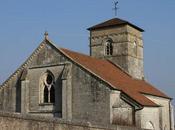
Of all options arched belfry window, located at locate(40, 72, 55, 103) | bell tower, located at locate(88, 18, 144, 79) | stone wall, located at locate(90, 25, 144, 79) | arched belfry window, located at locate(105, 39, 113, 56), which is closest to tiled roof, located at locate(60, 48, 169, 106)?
arched belfry window, located at locate(40, 72, 55, 103)

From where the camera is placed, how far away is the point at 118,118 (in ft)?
94.4

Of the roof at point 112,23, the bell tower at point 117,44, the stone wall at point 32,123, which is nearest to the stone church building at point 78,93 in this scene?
the bell tower at point 117,44

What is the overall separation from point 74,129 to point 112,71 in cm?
1700

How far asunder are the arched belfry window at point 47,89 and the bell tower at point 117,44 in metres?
9.71

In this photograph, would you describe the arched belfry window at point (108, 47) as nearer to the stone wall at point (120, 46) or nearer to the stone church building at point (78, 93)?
the stone wall at point (120, 46)

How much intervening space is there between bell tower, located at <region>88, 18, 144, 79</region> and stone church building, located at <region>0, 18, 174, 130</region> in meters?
0.78

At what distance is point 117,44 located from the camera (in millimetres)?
40875

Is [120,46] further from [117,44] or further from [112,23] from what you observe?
→ [112,23]

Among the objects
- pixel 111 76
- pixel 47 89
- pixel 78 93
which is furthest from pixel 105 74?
pixel 47 89

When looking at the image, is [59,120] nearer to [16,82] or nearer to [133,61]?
[16,82]

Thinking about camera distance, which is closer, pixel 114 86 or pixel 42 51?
pixel 114 86

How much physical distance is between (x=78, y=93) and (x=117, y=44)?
12007 millimetres

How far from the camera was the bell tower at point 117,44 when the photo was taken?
40.6 m

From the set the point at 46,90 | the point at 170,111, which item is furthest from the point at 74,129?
the point at 170,111
